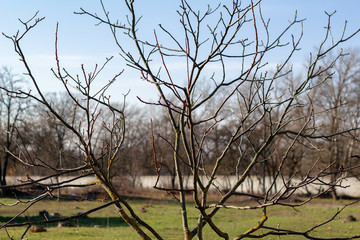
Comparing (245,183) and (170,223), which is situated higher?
(245,183)

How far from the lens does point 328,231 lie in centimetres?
1497

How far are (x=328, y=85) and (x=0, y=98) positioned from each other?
26.7 meters

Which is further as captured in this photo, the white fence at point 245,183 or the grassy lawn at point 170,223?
the white fence at point 245,183

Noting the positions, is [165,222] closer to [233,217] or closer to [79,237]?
[233,217]

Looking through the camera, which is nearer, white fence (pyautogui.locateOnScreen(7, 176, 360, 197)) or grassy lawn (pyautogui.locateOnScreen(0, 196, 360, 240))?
grassy lawn (pyautogui.locateOnScreen(0, 196, 360, 240))

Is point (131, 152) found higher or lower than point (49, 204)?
higher

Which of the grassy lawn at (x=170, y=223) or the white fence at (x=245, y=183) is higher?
the white fence at (x=245, y=183)

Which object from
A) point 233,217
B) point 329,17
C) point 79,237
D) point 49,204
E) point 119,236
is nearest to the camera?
point 329,17

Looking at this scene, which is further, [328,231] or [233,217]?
[233,217]

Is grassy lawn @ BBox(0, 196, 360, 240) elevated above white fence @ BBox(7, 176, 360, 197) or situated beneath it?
situated beneath

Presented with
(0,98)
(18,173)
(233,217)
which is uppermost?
(0,98)

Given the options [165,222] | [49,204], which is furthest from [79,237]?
[49,204]

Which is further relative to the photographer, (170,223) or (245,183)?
(245,183)

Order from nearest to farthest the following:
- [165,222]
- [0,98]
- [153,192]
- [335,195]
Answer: [165,222] → [335,195] → [0,98] → [153,192]
